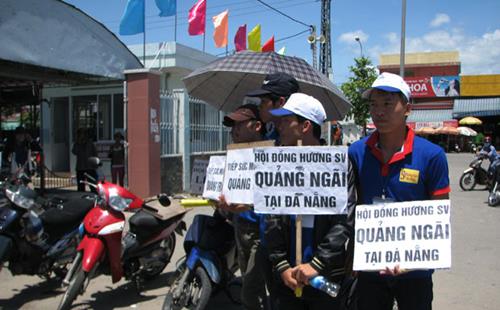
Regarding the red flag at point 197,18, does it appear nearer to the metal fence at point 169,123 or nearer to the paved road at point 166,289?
the metal fence at point 169,123

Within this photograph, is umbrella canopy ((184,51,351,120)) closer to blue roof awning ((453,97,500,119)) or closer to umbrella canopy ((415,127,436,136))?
umbrella canopy ((415,127,436,136))

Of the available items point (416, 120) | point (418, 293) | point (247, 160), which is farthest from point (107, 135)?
point (416, 120)

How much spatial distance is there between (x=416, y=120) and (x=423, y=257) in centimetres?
4328

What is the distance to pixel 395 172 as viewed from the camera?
101 inches

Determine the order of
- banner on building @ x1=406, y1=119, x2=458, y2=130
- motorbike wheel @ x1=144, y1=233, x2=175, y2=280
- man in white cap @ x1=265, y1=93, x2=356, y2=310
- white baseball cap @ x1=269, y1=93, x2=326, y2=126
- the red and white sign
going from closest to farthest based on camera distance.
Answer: man in white cap @ x1=265, y1=93, x2=356, y2=310 < white baseball cap @ x1=269, y1=93, x2=326, y2=126 < motorbike wheel @ x1=144, y1=233, x2=175, y2=280 < banner on building @ x1=406, y1=119, x2=458, y2=130 < the red and white sign

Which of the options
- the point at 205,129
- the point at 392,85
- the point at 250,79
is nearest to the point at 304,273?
the point at 392,85

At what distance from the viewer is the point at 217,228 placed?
411cm

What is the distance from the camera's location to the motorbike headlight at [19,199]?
4511 millimetres

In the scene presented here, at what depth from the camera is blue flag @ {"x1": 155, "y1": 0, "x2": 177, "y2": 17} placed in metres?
12.5

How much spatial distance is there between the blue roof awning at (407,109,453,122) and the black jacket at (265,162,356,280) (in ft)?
139

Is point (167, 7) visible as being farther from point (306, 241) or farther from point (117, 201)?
point (306, 241)

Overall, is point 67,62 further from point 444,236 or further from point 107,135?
point 444,236

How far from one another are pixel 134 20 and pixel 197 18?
3156mm

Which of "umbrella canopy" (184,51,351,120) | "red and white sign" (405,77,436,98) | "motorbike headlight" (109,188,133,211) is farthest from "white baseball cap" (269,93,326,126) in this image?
"red and white sign" (405,77,436,98)
